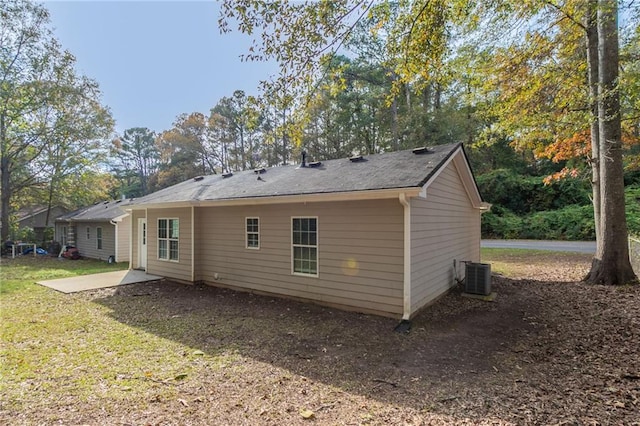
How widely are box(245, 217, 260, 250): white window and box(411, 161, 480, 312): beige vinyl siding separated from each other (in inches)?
149

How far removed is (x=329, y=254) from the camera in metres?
6.49

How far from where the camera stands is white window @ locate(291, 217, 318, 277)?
676 centimetres

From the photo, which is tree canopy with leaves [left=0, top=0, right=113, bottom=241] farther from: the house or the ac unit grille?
the ac unit grille

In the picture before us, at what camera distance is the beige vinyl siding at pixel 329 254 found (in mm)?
5773

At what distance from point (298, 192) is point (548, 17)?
793cm

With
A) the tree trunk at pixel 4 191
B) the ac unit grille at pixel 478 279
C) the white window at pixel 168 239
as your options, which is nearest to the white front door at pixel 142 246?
the white window at pixel 168 239

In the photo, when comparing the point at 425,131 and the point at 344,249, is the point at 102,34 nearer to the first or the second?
the point at 344,249

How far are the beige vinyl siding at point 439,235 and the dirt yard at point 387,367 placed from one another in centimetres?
56

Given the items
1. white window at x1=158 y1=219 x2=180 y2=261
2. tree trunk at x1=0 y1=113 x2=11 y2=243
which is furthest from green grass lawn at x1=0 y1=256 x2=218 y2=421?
tree trunk at x1=0 y1=113 x2=11 y2=243

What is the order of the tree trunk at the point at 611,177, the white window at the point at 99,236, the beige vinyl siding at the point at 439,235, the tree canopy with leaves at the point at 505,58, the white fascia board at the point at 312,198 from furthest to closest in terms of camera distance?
the white window at the point at 99,236 < the tree trunk at the point at 611,177 < the beige vinyl siding at the point at 439,235 < the white fascia board at the point at 312,198 < the tree canopy with leaves at the point at 505,58

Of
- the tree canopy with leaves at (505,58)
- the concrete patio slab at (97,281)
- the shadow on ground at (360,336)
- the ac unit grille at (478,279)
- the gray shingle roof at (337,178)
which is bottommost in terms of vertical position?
the concrete patio slab at (97,281)

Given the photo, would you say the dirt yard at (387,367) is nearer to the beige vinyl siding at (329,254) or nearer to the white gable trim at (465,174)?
the beige vinyl siding at (329,254)

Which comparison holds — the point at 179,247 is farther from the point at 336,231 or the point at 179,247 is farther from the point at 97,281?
the point at 336,231

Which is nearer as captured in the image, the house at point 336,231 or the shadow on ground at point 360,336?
the shadow on ground at point 360,336
